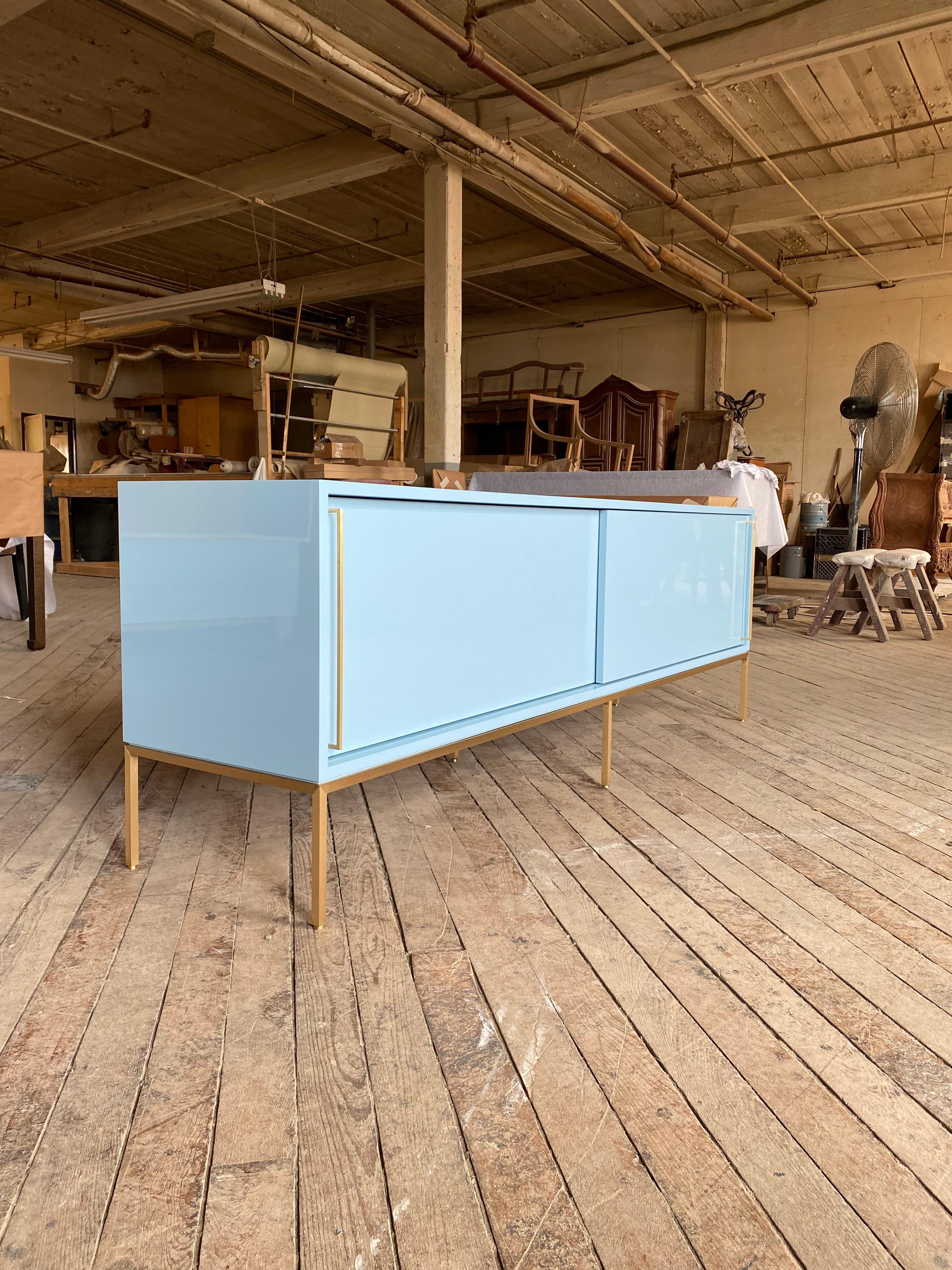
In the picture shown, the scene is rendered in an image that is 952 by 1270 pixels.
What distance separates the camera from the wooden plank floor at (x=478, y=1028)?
0.89 m

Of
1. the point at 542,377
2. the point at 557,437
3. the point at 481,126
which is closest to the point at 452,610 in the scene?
the point at 481,126

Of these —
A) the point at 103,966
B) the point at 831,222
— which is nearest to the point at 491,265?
the point at 831,222

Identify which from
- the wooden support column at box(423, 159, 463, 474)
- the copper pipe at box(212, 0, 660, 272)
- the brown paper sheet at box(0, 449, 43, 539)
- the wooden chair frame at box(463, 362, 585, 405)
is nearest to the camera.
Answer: the brown paper sheet at box(0, 449, 43, 539)

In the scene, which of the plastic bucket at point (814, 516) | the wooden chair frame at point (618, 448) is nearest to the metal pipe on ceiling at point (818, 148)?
the wooden chair frame at point (618, 448)

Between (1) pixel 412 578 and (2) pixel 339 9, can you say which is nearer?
(1) pixel 412 578

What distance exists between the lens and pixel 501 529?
1832mm

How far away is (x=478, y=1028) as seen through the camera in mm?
1223

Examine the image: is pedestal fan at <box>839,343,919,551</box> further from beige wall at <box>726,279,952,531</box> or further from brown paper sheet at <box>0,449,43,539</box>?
brown paper sheet at <box>0,449,43,539</box>

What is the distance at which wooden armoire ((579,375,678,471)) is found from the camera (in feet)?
34.1

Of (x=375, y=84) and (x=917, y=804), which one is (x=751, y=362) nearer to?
(x=375, y=84)

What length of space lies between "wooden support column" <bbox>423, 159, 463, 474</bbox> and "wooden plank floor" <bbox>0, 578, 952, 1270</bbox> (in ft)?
14.5

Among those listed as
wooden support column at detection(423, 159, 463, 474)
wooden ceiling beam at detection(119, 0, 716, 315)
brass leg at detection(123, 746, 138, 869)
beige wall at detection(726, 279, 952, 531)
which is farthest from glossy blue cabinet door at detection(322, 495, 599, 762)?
beige wall at detection(726, 279, 952, 531)

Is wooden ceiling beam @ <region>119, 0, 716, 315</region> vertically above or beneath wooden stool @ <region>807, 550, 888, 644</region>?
above

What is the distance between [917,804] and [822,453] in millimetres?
8806
